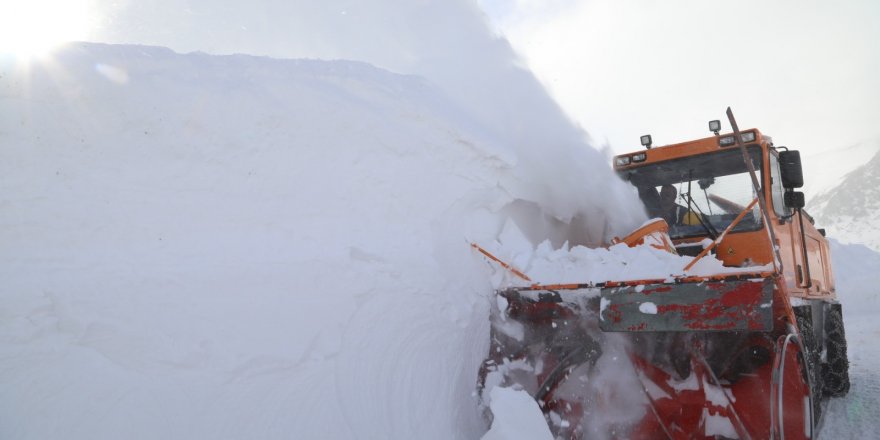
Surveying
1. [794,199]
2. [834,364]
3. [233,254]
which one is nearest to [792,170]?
[794,199]

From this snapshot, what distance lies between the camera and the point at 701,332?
3.26m

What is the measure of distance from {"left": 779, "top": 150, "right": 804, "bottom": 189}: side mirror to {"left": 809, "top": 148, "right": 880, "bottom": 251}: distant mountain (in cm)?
3631

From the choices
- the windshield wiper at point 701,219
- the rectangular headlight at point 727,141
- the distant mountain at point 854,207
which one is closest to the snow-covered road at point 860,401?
the windshield wiper at point 701,219

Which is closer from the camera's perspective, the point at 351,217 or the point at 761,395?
the point at 761,395

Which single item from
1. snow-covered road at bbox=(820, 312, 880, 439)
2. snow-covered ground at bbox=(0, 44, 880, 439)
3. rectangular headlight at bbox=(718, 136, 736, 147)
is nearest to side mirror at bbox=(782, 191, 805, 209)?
rectangular headlight at bbox=(718, 136, 736, 147)

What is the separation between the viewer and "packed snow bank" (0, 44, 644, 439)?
277 centimetres

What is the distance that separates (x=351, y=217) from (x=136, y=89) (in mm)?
1667

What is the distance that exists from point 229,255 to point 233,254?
0.09 feet

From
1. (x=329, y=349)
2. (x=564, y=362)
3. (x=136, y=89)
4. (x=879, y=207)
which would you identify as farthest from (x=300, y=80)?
(x=879, y=207)

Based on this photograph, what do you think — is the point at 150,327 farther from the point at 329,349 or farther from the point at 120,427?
the point at 329,349

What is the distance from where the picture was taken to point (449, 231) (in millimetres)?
4594

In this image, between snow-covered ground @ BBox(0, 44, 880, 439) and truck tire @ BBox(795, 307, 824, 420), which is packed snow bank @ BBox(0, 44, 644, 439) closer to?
snow-covered ground @ BBox(0, 44, 880, 439)

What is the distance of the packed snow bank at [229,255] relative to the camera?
277 centimetres

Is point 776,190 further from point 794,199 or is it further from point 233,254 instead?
point 233,254
